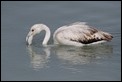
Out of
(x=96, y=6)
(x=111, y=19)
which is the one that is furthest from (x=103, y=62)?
(x=96, y=6)

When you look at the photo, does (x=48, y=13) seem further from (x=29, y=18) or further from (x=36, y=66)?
(x=36, y=66)

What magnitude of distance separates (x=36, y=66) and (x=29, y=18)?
3.93m

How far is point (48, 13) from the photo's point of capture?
1562cm

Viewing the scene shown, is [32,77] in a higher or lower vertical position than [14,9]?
lower

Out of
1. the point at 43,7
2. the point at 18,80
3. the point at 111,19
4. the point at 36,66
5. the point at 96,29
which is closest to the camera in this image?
the point at 18,80

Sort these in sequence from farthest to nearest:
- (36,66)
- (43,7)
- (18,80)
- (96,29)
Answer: (43,7)
(96,29)
(36,66)
(18,80)

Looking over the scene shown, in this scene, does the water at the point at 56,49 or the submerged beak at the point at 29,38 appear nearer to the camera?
the water at the point at 56,49

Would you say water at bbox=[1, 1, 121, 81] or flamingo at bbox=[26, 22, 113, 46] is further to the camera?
flamingo at bbox=[26, 22, 113, 46]

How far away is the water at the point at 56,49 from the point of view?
11.0 m

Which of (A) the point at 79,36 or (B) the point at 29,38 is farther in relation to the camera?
(B) the point at 29,38

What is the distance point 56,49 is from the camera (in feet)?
43.2

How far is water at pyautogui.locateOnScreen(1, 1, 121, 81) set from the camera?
11.0 meters

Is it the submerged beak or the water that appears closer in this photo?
the water

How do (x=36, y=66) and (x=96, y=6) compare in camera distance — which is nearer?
(x=36, y=66)
